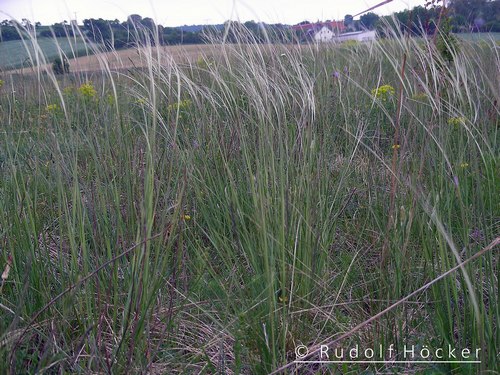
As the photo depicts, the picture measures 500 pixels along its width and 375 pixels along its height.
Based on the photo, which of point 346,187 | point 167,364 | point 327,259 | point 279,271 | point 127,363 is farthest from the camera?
point 346,187

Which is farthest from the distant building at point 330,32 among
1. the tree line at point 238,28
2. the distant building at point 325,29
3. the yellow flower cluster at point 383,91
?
the yellow flower cluster at point 383,91

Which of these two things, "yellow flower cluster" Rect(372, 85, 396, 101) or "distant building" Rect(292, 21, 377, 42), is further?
"distant building" Rect(292, 21, 377, 42)

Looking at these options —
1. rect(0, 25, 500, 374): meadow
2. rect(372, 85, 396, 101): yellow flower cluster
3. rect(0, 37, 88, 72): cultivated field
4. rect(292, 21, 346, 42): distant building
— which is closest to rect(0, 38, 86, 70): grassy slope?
rect(0, 37, 88, 72): cultivated field

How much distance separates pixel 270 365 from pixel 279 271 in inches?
12.0

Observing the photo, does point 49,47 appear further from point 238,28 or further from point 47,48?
point 238,28

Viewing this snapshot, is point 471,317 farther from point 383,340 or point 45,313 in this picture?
point 45,313

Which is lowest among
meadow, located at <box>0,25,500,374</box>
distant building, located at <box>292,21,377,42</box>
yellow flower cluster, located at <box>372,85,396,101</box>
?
meadow, located at <box>0,25,500,374</box>

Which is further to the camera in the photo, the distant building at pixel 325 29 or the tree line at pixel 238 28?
the distant building at pixel 325 29

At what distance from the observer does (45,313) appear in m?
1.38

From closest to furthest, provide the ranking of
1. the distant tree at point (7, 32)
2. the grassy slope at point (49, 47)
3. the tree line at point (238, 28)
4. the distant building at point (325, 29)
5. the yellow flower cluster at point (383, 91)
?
the grassy slope at point (49, 47)
the distant tree at point (7, 32)
the tree line at point (238, 28)
the yellow flower cluster at point (383, 91)
the distant building at point (325, 29)

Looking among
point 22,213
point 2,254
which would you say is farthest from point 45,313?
point 22,213

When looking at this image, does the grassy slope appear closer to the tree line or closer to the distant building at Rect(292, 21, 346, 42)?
the tree line

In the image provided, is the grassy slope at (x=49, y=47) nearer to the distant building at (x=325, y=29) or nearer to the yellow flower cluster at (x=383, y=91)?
the yellow flower cluster at (x=383, y=91)

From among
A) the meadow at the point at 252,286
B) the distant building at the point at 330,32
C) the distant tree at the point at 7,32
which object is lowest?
the meadow at the point at 252,286
